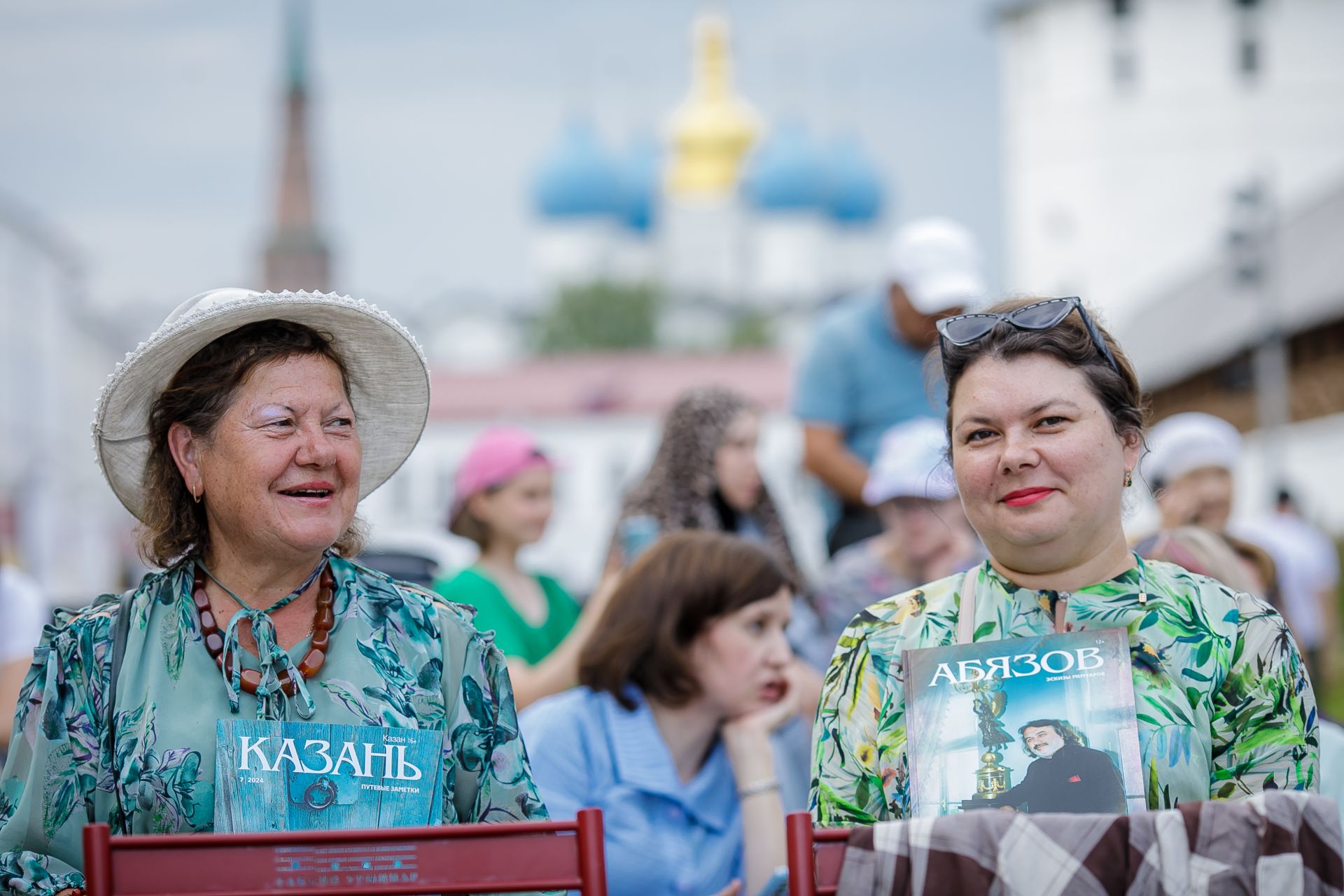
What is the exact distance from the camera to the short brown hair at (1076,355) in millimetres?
2689

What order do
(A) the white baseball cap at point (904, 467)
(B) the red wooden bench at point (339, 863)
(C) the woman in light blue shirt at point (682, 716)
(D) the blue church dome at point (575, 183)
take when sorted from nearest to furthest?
1. (B) the red wooden bench at point (339, 863)
2. (C) the woman in light blue shirt at point (682, 716)
3. (A) the white baseball cap at point (904, 467)
4. (D) the blue church dome at point (575, 183)

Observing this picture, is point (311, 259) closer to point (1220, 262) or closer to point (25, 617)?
point (1220, 262)

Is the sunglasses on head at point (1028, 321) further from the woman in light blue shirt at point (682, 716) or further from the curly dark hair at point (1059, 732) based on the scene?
the woman in light blue shirt at point (682, 716)

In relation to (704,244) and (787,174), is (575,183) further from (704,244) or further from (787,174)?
(787,174)

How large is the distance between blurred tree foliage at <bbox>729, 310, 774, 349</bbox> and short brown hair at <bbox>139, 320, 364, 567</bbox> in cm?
7898

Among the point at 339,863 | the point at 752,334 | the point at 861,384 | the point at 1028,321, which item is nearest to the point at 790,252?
the point at 752,334

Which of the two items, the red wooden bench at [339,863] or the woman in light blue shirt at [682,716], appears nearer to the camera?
the red wooden bench at [339,863]

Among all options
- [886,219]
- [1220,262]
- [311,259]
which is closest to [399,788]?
[1220,262]

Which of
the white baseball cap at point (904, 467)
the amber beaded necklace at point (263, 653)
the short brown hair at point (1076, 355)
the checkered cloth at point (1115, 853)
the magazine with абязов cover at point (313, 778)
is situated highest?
the white baseball cap at point (904, 467)

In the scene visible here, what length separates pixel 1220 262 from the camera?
40594 millimetres

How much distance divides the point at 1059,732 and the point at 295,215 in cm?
8550

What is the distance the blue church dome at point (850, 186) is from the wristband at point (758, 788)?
95.4 m

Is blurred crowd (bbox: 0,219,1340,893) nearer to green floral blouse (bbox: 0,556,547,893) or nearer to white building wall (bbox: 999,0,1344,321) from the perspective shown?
green floral blouse (bbox: 0,556,547,893)

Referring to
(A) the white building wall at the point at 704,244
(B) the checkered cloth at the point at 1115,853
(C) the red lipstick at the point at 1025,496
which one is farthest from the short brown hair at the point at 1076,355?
(A) the white building wall at the point at 704,244
